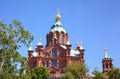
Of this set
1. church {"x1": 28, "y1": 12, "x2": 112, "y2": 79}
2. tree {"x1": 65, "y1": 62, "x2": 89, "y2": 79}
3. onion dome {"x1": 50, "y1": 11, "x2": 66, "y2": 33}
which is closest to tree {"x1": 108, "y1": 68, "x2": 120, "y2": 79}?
tree {"x1": 65, "y1": 62, "x2": 89, "y2": 79}

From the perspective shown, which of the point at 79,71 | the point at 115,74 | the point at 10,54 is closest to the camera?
the point at 10,54

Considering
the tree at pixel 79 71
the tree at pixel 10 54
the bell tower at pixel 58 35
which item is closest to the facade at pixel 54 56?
the bell tower at pixel 58 35

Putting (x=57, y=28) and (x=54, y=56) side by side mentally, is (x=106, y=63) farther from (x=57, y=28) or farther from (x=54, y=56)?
(x=57, y=28)

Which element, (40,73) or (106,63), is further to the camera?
(106,63)

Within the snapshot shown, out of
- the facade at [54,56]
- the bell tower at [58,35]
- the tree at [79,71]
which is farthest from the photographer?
the bell tower at [58,35]

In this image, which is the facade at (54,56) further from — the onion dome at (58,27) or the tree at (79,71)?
the tree at (79,71)

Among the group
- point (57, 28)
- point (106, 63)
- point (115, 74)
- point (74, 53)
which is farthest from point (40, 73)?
point (57, 28)

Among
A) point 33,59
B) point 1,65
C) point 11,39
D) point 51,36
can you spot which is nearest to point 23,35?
point 11,39

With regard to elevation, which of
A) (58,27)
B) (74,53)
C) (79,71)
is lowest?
(79,71)

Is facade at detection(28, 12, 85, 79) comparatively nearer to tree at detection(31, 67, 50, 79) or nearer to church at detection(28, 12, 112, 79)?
church at detection(28, 12, 112, 79)

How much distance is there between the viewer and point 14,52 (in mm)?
32812

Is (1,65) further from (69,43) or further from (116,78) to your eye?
(69,43)

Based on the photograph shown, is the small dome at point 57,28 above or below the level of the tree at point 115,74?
above

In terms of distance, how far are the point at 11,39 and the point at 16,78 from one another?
14.5 feet
